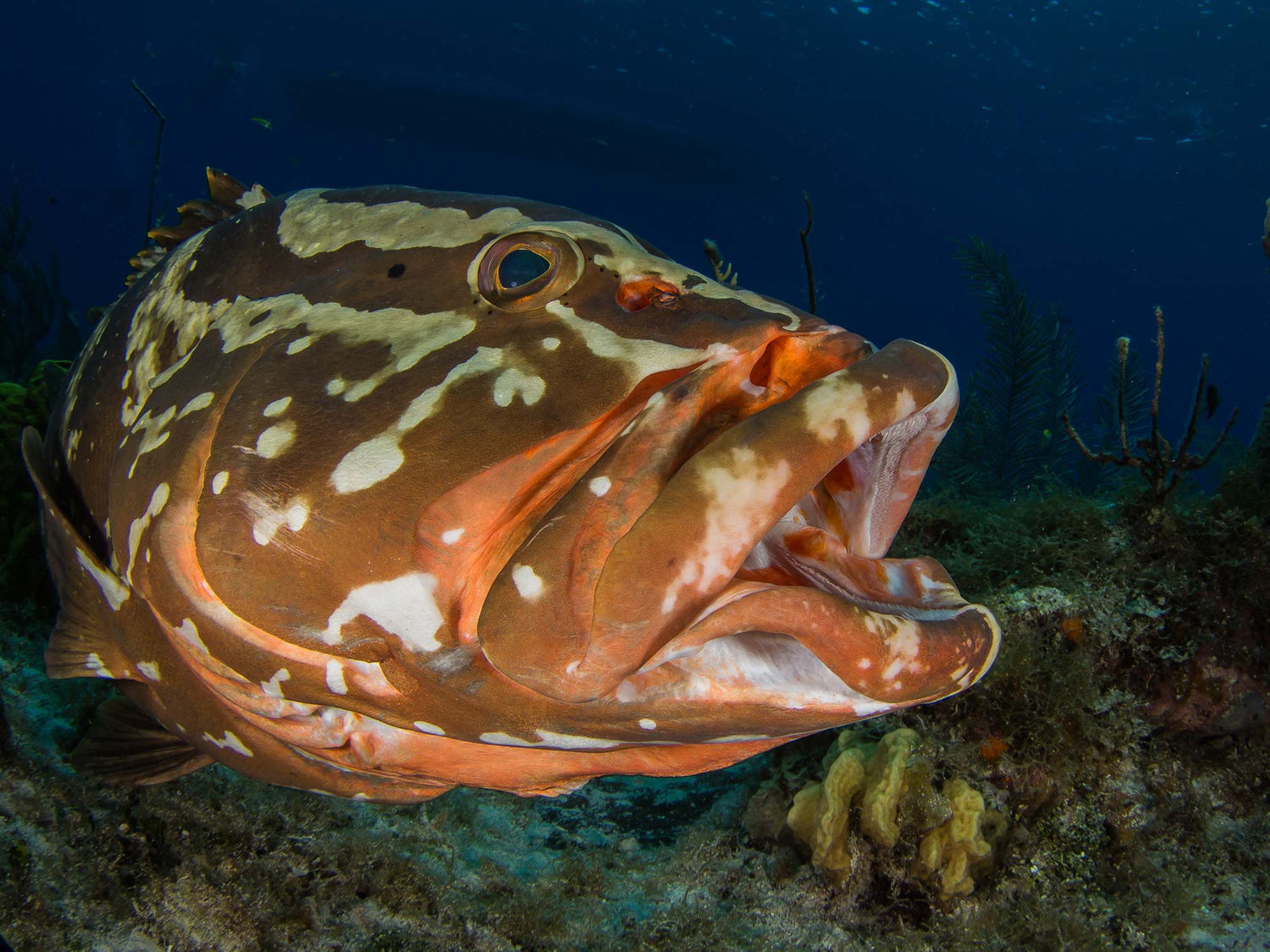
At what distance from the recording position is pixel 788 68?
163 feet

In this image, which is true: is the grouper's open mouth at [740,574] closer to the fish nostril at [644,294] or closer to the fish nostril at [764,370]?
the fish nostril at [764,370]

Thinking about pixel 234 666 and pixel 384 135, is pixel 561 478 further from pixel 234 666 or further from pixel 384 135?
pixel 384 135

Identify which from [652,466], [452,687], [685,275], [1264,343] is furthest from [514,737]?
[1264,343]

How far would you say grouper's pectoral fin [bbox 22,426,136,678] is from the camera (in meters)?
2.18

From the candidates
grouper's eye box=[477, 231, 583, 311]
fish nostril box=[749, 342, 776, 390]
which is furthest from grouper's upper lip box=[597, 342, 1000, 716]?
grouper's eye box=[477, 231, 583, 311]

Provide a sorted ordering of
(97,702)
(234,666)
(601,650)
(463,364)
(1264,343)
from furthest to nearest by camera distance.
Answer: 1. (1264,343)
2. (97,702)
3. (234,666)
4. (463,364)
5. (601,650)

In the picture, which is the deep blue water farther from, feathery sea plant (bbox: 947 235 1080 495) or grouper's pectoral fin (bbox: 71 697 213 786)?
grouper's pectoral fin (bbox: 71 697 213 786)

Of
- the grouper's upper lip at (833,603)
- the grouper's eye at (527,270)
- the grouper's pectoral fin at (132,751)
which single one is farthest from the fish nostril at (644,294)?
the grouper's pectoral fin at (132,751)

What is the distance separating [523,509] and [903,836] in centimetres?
237

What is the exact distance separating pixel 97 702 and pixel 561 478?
9.65ft

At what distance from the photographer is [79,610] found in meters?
2.31

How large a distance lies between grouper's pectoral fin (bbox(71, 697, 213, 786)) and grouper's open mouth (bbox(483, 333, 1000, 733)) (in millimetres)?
1931

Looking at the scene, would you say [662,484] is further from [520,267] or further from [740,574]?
[520,267]

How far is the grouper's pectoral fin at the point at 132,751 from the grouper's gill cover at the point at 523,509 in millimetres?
670
